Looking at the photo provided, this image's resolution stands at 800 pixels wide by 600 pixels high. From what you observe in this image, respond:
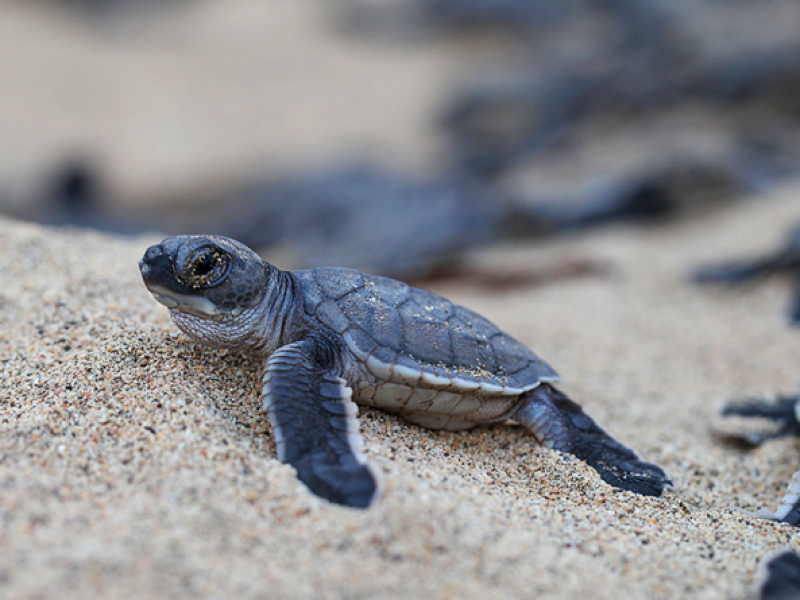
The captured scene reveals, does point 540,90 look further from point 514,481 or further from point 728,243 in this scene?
point 514,481

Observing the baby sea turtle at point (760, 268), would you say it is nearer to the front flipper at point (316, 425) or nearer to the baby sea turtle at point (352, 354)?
the baby sea turtle at point (352, 354)

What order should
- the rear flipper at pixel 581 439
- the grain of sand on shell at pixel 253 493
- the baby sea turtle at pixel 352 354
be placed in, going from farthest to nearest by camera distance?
the rear flipper at pixel 581 439 → the baby sea turtle at pixel 352 354 → the grain of sand on shell at pixel 253 493

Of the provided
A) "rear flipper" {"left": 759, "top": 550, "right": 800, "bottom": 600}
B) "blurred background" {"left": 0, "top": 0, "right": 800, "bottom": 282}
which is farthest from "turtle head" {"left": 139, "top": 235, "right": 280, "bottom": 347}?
"blurred background" {"left": 0, "top": 0, "right": 800, "bottom": 282}

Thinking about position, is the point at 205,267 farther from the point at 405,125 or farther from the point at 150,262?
the point at 405,125

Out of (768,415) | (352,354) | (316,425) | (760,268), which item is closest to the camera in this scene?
(316,425)

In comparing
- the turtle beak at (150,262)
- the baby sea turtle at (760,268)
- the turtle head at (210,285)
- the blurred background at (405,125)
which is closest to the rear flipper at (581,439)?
the turtle head at (210,285)

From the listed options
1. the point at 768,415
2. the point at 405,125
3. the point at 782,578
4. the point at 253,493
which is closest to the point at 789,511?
the point at 782,578

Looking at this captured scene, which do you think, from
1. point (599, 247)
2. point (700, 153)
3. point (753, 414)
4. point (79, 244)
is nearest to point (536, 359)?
point (753, 414)
